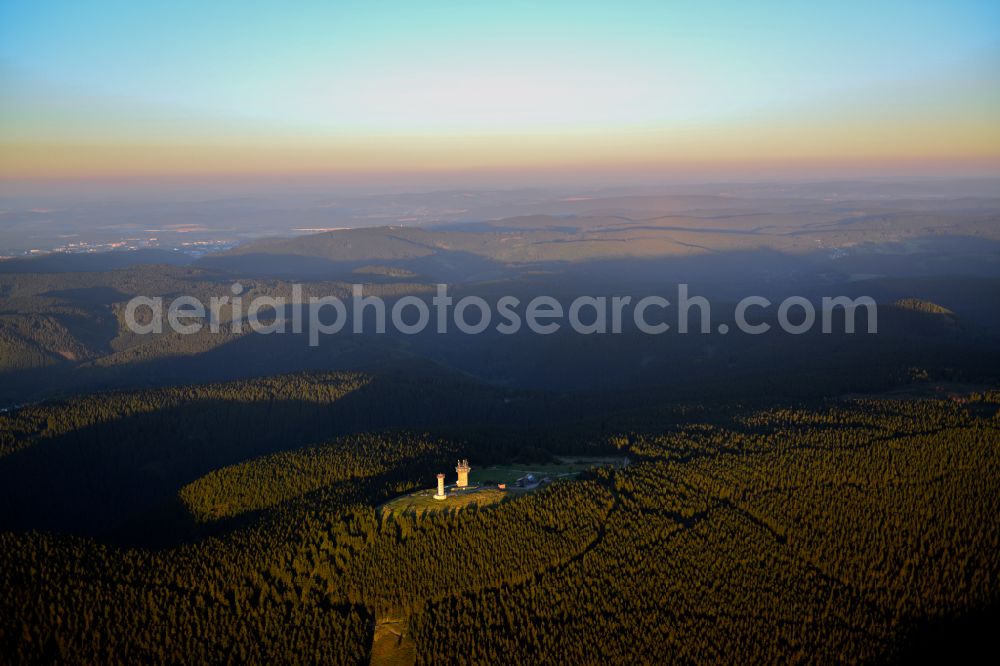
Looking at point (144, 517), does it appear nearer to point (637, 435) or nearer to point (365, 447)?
point (365, 447)

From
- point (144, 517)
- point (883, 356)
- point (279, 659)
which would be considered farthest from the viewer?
point (883, 356)

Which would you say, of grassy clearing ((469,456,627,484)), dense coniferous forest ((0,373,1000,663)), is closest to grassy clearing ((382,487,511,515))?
dense coniferous forest ((0,373,1000,663))

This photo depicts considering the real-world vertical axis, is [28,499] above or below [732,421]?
below

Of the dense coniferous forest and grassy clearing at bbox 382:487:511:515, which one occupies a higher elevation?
grassy clearing at bbox 382:487:511:515

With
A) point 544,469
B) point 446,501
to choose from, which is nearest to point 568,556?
point 446,501

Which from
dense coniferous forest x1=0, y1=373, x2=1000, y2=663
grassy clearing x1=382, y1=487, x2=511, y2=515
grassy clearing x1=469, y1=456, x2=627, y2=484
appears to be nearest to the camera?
dense coniferous forest x1=0, y1=373, x2=1000, y2=663

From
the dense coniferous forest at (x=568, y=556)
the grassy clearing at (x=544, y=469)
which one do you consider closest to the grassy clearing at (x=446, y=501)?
the dense coniferous forest at (x=568, y=556)

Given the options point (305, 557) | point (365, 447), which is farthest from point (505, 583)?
point (365, 447)

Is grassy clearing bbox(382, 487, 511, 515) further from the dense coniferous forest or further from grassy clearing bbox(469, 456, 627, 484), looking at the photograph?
grassy clearing bbox(469, 456, 627, 484)

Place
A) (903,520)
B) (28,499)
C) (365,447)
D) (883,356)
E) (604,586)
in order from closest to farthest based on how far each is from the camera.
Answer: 1. (604,586)
2. (903,520)
3. (365,447)
4. (28,499)
5. (883,356)

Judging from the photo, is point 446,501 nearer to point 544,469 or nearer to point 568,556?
point 568,556

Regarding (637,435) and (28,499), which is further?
(28,499)
